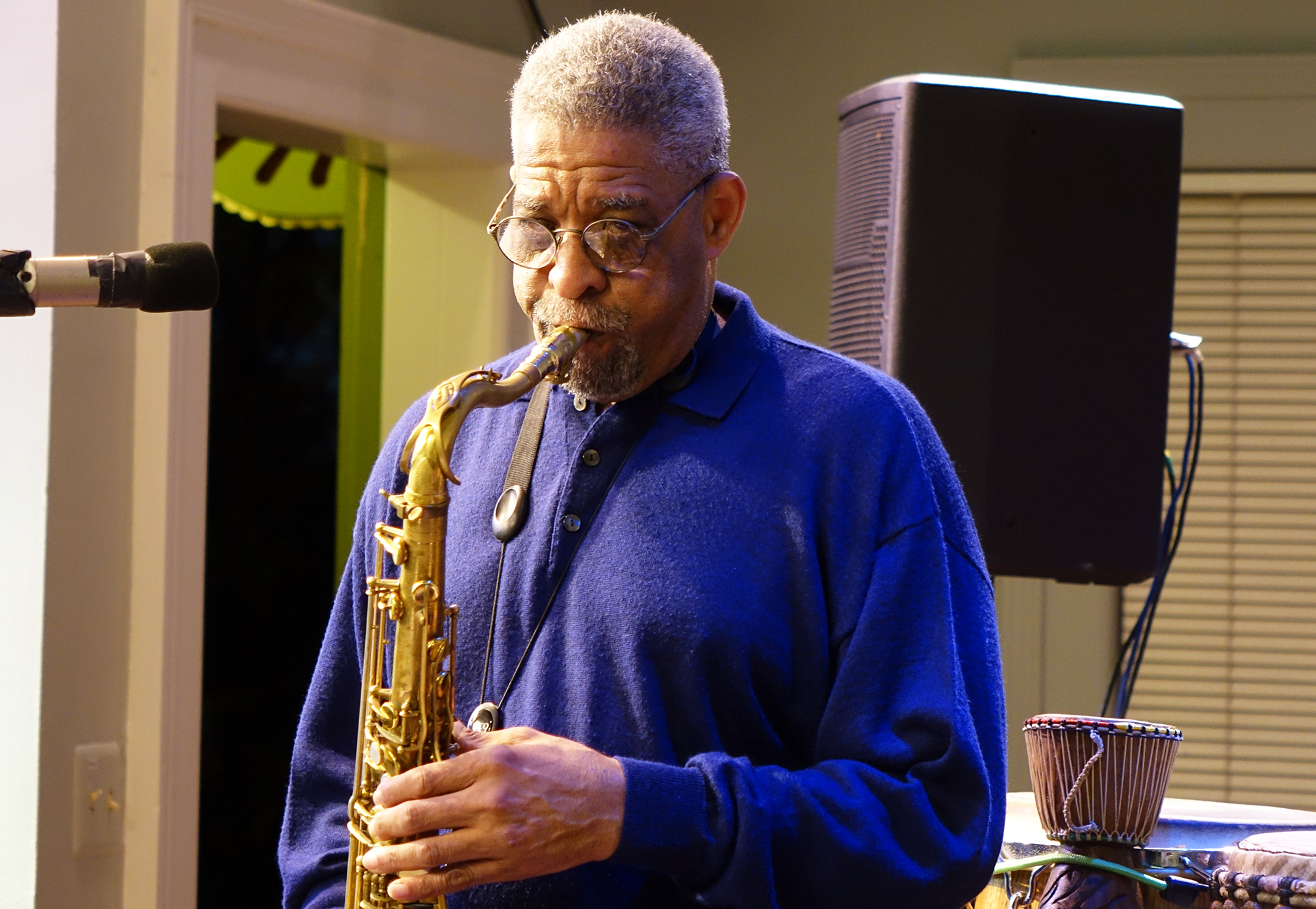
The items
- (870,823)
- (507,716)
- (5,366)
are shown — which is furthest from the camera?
(5,366)

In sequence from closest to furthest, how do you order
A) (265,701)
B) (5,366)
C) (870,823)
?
(870,823) < (5,366) < (265,701)

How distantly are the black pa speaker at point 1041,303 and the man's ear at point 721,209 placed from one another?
1020 millimetres

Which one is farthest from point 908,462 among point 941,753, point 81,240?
point 81,240

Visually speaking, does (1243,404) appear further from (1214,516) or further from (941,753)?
(941,753)

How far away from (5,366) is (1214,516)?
2935mm

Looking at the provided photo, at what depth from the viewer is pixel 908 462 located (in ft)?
4.71

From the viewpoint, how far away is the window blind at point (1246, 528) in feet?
12.5

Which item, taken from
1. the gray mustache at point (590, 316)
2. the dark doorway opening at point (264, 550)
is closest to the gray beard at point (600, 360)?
the gray mustache at point (590, 316)

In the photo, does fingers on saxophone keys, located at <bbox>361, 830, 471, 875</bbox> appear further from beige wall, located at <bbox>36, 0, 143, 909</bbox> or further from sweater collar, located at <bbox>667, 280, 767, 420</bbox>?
beige wall, located at <bbox>36, 0, 143, 909</bbox>

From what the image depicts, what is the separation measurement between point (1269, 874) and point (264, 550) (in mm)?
2568

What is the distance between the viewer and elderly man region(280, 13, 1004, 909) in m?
1.25

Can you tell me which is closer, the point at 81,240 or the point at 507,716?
the point at 507,716

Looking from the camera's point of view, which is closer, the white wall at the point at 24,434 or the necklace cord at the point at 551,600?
the necklace cord at the point at 551,600

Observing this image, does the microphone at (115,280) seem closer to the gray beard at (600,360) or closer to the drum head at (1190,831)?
the gray beard at (600,360)
